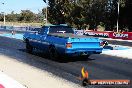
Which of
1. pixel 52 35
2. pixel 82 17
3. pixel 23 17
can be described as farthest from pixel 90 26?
pixel 23 17

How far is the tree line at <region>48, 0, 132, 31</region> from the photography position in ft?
211

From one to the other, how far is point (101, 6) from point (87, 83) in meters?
60.3

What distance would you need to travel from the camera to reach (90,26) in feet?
238

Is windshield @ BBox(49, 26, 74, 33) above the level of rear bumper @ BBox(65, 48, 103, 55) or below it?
above

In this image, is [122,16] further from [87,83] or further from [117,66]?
[87,83]

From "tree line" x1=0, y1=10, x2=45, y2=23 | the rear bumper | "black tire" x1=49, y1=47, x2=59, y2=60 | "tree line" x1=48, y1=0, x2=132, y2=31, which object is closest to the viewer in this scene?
the rear bumper

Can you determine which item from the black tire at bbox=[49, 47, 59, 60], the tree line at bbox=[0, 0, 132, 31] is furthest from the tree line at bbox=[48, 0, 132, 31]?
the black tire at bbox=[49, 47, 59, 60]

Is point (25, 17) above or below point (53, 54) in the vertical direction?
above

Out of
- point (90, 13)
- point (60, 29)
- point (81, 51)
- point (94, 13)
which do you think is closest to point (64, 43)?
point (81, 51)

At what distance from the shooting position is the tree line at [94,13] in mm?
64312

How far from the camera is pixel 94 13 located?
7150cm

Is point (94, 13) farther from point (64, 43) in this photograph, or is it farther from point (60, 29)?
point (64, 43)

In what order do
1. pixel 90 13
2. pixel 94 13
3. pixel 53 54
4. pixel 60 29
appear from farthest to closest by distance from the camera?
1. pixel 90 13
2. pixel 94 13
3. pixel 60 29
4. pixel 53 54

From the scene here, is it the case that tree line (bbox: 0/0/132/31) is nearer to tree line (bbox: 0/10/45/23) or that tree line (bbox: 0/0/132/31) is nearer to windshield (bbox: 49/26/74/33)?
windshield (bbox: 49/26/74/33)
